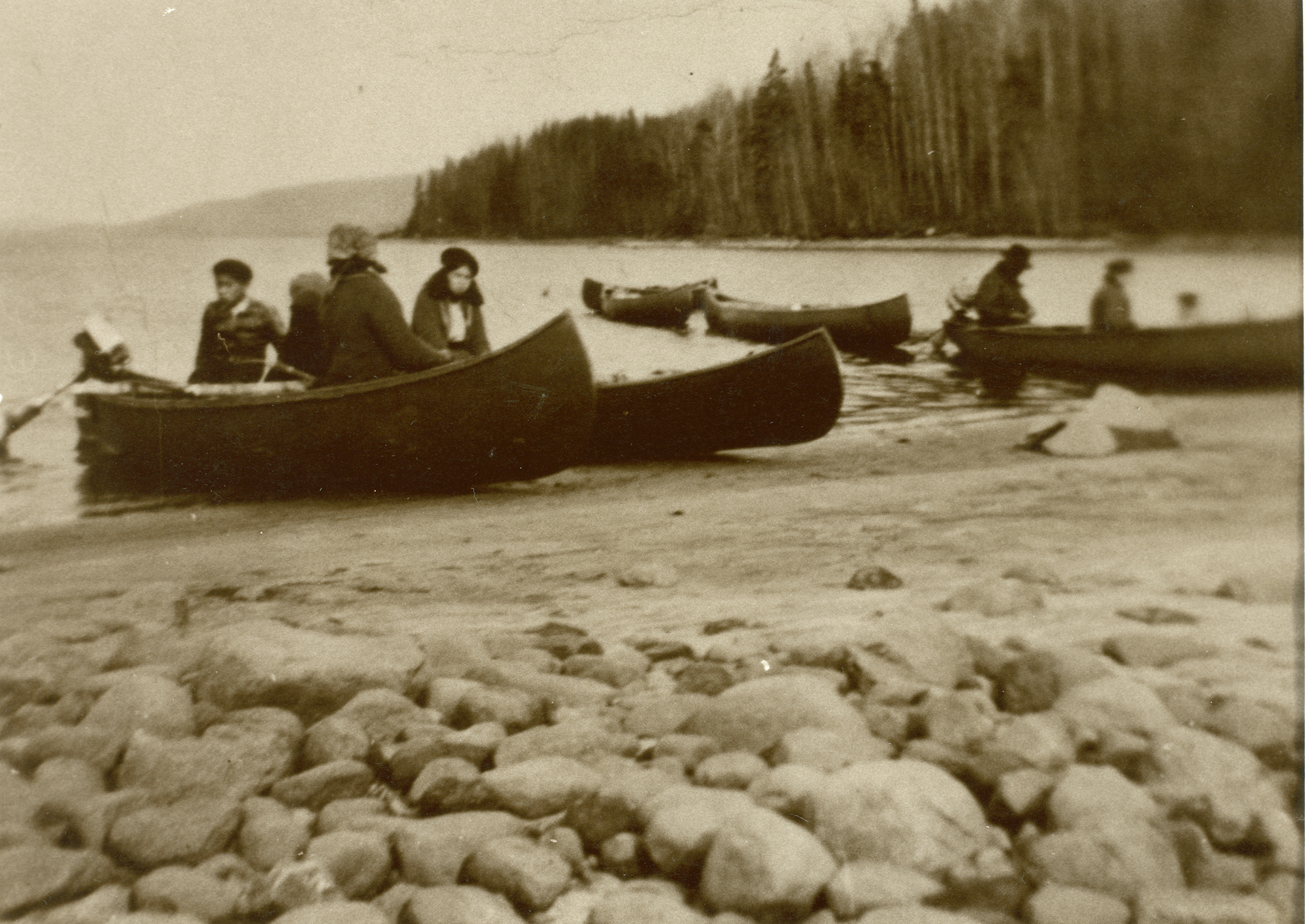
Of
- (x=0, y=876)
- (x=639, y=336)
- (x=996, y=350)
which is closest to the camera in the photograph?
(x=0, y=876)

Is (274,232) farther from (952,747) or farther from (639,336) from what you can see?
(952,747)

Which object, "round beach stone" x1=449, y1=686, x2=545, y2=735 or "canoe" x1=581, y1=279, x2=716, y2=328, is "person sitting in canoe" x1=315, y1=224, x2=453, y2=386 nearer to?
"canoe" x1=581, y1=279, x2=716, y2=328

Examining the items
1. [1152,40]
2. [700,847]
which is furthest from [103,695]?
[1152,40]

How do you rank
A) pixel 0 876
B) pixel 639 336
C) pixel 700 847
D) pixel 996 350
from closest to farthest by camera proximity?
pixel 700 847
pixel 0 876
pixel 996 350
pixel 639 336

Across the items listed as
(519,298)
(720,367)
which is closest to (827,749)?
(720,367)

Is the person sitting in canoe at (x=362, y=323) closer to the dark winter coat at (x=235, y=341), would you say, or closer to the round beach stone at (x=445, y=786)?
the dark winter coat at (x=235, y=341)

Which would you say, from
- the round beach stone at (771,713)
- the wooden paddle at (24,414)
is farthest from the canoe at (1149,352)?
the wooden paddle at (24,414)
